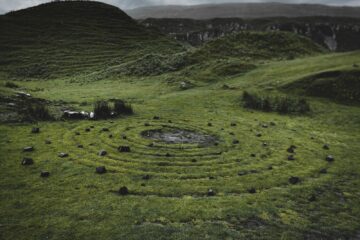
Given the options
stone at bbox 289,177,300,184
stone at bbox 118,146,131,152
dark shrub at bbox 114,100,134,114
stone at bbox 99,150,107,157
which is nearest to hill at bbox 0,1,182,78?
dark shrub at bbox 114,100,134,114

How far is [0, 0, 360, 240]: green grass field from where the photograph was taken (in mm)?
11266

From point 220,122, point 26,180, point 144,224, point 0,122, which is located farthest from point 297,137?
point 0,122

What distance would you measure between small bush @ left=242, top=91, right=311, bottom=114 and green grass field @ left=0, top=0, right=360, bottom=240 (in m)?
3.06

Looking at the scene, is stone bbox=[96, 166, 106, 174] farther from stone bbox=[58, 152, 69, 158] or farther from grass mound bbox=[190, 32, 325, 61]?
grass mound bbox=[190, 32, 325, 61]

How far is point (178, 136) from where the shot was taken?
2256cm

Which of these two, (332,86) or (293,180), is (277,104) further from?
(293,180)

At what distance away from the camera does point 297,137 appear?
2452 cm

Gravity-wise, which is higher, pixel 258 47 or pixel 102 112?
pixel 258 47

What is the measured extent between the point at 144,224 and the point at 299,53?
65990 millimetres

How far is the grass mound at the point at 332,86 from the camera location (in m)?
37.5

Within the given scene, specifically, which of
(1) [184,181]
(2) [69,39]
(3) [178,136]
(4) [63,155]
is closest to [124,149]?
(4) [63,155]

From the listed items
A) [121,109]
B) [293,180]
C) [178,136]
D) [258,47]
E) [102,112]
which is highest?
[258,47]

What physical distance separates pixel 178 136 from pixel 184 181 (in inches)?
303

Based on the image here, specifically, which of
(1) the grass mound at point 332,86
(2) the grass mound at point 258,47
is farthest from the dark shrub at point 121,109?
(2) the grass mound at point 258,47
